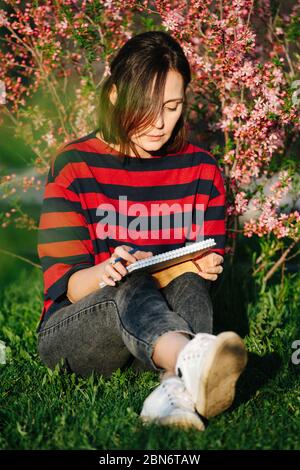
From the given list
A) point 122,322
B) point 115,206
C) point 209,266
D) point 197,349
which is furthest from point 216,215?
point 197,349

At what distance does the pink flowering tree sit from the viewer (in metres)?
3.14

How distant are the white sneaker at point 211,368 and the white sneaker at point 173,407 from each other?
0.07 ft

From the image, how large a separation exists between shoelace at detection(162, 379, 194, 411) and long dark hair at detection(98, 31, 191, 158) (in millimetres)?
1010

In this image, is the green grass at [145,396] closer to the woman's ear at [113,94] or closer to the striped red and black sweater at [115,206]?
the striped red and black sweater at [115,206]

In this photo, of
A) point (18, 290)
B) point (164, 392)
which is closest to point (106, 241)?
point (164, 392)

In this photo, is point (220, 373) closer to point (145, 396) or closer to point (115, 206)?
point (145, 396)

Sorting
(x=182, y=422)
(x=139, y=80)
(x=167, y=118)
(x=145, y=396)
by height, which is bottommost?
(x=145, y=396)

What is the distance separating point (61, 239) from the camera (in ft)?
8.55

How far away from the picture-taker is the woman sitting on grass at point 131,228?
2.24 m

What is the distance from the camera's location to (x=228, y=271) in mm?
3805

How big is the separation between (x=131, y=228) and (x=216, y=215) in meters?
0.37

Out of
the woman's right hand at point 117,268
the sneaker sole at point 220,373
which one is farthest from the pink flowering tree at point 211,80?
the sneaker sole at point 220,373
